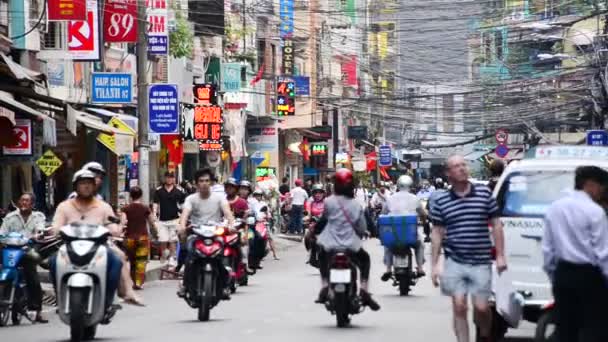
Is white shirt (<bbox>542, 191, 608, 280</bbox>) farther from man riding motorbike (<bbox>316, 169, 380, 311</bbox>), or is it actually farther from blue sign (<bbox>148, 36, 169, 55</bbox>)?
blue sign (<bbox>148, 36, 169, 55</bbox>)

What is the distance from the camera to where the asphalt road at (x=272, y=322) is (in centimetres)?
1655

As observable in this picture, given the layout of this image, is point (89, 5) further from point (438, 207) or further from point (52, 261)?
point (438, 207)

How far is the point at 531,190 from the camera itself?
1522cm

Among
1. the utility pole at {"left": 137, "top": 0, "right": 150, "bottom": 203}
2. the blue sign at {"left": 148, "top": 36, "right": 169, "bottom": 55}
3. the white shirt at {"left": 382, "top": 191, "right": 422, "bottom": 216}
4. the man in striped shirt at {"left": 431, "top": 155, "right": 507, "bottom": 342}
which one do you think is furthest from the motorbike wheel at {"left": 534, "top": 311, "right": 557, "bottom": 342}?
the blue sign at {"left": 148, "top": 36, "right": 169, "bottom": 55}

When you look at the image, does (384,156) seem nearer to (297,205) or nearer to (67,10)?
(297,205)

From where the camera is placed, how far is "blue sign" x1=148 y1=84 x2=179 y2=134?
1372 inches

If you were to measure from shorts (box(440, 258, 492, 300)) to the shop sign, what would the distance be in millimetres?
17328

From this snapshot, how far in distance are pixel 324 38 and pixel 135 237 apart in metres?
62.9

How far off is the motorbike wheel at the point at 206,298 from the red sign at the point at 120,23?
1703 cm

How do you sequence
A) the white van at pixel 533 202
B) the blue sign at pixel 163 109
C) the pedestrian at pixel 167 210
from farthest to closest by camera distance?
the blue sign at pixel 163 109, the pedestrian at pixel 167 210, the white van at pixel 533 202

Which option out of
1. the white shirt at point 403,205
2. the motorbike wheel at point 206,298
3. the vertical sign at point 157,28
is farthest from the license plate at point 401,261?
the vertical sign at point 157,28

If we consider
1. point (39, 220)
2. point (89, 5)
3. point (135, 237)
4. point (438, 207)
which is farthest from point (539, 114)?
point (438, 207)

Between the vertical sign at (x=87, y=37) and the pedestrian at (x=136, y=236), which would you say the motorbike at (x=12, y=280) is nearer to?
the pedestrian at (x=136, y=236)

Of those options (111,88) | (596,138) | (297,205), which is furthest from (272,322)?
(297,205)
